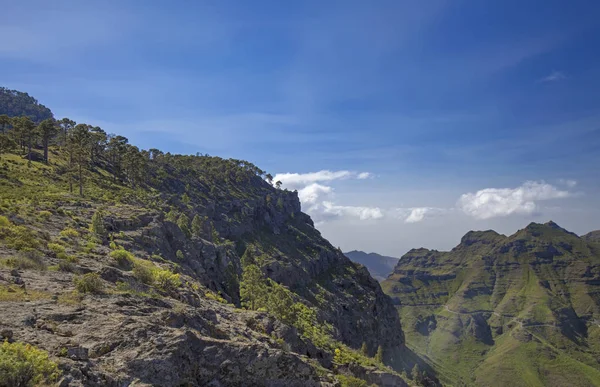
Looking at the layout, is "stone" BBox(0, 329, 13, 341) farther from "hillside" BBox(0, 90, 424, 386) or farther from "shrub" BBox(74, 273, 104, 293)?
"shrub" BBox(74, 273, 104, 293)

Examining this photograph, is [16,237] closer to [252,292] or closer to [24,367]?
[24,367]

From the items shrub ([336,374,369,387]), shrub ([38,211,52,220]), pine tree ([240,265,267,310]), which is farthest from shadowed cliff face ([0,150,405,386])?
pine tree ([240,265,267,310])

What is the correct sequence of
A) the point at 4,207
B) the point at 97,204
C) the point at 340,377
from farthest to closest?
the point at 97,204
the point at 4,207
the point at 340,377

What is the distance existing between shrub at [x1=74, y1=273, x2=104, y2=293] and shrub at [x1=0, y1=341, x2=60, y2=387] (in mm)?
10002

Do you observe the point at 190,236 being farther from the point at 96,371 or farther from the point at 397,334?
the point at 397,334

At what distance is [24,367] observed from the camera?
1447 centimetres

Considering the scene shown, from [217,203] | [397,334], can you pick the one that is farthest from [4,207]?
[397,334]

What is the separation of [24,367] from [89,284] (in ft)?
40.8

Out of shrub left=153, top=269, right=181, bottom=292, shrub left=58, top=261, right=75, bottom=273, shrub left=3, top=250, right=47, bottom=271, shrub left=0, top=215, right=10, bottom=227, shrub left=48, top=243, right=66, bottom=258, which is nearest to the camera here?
shrub left=3, top=250, right=47, bottom=271

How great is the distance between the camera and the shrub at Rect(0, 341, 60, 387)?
14023 mm

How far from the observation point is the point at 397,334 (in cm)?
19625

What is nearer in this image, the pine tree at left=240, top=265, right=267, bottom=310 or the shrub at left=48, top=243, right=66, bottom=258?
the shrub at left=48, top=243, right=66, bottom=258

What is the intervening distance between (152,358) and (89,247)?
26.9 meters

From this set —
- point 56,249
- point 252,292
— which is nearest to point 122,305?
point 56,249
